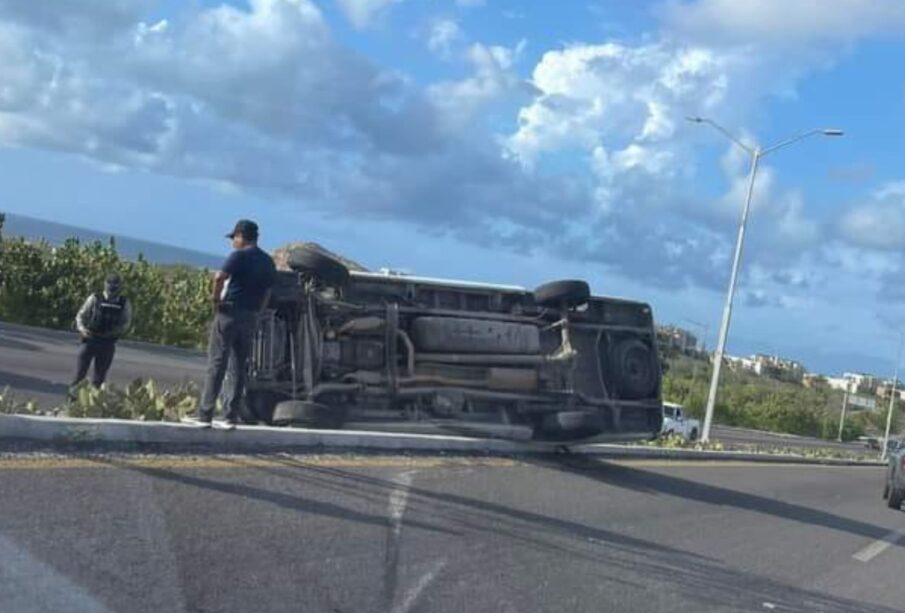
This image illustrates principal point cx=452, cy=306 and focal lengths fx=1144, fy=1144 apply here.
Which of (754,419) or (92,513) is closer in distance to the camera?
(92,513)

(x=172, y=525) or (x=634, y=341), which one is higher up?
(x=634, y=341)

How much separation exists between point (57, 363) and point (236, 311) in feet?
37.6

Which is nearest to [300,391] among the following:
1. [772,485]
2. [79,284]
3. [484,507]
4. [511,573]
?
[484,507]

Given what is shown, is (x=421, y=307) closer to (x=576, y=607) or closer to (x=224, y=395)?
(x=224, y=395)

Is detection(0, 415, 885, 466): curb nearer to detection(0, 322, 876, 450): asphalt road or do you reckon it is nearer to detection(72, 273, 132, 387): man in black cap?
detection(72, 273, 132, 387): man in black cap

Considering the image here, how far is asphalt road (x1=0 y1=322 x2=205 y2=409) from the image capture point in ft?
52.7

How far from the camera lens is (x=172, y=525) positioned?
23.2 feet

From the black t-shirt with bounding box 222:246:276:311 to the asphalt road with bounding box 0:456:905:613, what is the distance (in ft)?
4.59

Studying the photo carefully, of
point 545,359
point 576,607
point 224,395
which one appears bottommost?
point 576,607

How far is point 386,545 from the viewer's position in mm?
7715

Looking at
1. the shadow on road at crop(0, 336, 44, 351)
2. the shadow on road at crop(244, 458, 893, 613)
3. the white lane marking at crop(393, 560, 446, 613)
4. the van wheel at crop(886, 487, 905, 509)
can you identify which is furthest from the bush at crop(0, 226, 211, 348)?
the white lane marking at crop(393, 560, 446, 613)

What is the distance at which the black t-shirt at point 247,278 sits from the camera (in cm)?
995

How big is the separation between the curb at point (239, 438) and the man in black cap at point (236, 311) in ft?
0.66

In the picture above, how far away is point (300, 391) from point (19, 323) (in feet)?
67.4
